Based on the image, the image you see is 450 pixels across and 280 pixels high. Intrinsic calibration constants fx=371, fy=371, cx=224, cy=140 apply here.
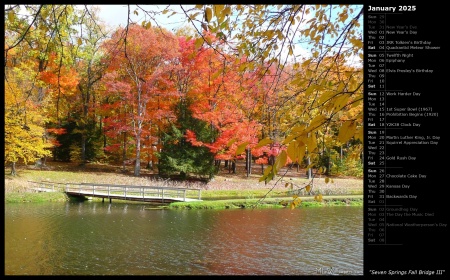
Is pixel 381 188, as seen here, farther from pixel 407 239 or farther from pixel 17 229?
pixel 17 229

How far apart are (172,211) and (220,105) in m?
7.10

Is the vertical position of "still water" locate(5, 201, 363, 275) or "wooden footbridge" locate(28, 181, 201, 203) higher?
"wooden footbridge" locate(28, 181, 201, 203)

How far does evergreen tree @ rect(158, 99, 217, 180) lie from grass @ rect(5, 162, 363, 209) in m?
0.76

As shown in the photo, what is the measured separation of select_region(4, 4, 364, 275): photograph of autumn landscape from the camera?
2.62 meters

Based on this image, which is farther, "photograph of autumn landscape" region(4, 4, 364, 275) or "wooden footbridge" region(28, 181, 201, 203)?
"wooden footbridge" region(28, 181, 201, 203)

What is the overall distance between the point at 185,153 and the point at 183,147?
1.43ft

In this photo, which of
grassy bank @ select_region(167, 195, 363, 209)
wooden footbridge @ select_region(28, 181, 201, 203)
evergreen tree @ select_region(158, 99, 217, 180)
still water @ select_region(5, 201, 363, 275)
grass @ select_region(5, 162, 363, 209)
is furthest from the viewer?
evergreen tree @ select_region(158, 99, 217, 180)

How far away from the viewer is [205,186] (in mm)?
20688

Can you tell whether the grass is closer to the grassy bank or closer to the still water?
the grassy bank

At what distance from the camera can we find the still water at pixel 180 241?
25.0 ft

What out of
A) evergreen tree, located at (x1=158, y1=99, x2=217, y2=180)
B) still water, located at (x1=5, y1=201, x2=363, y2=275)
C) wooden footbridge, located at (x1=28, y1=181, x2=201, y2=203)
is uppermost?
evergreen tree, located at (x1=158, y1=99, x2=217, y2=180)

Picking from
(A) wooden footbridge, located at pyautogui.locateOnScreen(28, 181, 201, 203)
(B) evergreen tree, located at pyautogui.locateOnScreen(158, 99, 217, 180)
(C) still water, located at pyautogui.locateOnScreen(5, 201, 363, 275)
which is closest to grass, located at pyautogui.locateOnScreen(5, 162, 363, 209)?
(A) wooden footbridge, located at pyautogui.locateOnScreen(28, 181, 201, 203)

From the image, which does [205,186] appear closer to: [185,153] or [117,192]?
[185,153]

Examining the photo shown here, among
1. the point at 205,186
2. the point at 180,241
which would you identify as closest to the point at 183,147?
the point at 205,186
